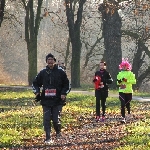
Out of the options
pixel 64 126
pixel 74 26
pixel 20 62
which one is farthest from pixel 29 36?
pixel 20 62

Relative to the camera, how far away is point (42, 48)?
84.8 metres

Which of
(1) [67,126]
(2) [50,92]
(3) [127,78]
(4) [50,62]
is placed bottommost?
(1) [67,126]

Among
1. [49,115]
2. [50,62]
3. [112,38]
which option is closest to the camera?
[50,62]

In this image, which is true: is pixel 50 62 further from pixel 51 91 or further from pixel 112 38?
pixel 112 38

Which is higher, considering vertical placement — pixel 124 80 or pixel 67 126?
pixel 124 80

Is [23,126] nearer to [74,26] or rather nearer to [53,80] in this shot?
[53,80]

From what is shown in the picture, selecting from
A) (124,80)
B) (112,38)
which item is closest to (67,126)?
(124,80)

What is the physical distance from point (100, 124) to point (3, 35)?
58988 mm

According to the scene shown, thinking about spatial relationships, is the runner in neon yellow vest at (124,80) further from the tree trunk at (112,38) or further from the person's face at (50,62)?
the tree trunk at (112,38)

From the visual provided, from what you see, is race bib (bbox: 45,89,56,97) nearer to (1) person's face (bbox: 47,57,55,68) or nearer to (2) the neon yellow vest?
(1) person's face (bbox: 47,57,55,68)

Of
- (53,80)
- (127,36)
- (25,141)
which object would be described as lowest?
(25,141)

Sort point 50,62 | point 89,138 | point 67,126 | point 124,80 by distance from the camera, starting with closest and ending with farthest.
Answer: point 50,62 → point 89,138 → point 67,126 → point 124,80

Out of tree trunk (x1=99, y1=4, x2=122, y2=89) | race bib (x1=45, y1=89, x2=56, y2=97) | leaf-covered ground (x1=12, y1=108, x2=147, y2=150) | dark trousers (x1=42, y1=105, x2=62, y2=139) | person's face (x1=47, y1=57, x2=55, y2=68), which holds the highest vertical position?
tree trunk (x1=99, y1=4, x2=122, y2=89)

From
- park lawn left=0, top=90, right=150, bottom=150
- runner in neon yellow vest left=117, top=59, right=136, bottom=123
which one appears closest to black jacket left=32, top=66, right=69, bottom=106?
park lawn left=0, top=90, right=150, bottom=150
